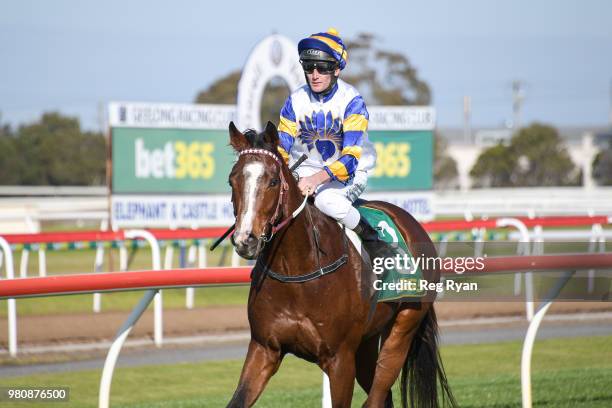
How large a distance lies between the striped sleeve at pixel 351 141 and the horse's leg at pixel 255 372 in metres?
0.89

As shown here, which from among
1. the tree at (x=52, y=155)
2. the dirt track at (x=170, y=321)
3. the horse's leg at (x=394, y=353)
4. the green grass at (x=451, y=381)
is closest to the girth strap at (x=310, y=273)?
the horse's leg at (x=394, y=353)

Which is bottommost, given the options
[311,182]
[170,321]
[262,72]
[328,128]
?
[170,321]

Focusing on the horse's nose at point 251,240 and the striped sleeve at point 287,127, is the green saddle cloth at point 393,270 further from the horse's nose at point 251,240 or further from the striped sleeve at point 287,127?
the horse's nose at point 251,240

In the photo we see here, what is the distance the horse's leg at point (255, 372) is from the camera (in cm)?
413

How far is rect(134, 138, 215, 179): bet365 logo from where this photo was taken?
1312 centimetres

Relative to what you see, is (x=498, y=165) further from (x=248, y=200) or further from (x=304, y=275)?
(x=248, y=200)

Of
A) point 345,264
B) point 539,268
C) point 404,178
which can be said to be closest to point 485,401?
point 539,268

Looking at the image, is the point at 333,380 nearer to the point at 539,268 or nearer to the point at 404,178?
the point at 539,268

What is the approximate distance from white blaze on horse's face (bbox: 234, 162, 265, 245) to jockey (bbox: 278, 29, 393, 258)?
53 centimetres

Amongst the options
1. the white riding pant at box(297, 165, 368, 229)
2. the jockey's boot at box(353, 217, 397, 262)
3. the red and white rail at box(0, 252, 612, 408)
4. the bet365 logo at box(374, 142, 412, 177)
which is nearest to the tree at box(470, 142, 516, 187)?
the bet365 logo at box(374, 142, 412, 177)

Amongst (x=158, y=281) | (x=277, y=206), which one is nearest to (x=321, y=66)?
(x=277, y=206)

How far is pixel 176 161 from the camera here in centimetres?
1357

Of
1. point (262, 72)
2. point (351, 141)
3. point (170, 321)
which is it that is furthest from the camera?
point (262, 72)

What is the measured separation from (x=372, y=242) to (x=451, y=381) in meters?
2.86
